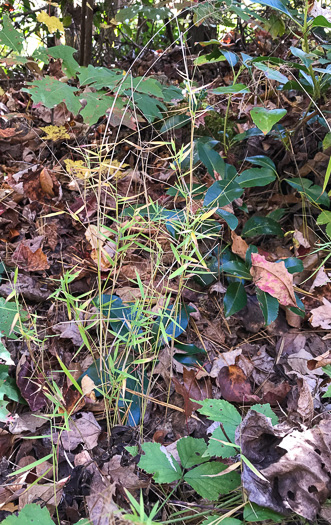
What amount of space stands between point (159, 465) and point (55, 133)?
5.78ft

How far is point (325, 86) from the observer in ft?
5.08

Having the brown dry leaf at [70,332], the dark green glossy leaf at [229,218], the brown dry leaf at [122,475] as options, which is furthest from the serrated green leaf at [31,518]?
the dark green glossy leaf at [229,218]

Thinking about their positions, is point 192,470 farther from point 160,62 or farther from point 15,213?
point 160,62

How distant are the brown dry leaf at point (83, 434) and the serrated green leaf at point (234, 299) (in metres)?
0.56

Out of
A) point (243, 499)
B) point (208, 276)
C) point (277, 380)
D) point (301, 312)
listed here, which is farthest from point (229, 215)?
point (243, 499)

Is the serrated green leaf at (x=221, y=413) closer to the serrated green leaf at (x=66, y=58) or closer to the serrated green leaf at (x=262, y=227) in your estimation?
the serrated green leaf at (x=262, y=227)

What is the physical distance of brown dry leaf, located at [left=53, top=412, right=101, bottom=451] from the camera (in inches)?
42.6

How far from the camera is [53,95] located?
1744 millimetres

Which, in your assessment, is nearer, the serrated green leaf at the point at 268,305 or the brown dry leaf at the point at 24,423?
the brown dry leaf at the point at 24,423

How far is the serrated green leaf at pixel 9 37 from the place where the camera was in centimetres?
210

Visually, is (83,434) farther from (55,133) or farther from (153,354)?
(55,133)

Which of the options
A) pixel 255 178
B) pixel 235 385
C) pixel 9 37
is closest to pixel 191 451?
pixel 235 385

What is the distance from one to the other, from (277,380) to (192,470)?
483mm

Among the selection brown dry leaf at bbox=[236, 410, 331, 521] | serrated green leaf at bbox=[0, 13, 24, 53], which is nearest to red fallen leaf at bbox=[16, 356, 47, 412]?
brown dry leaf at bbox=[236, 410, 331, 521]
